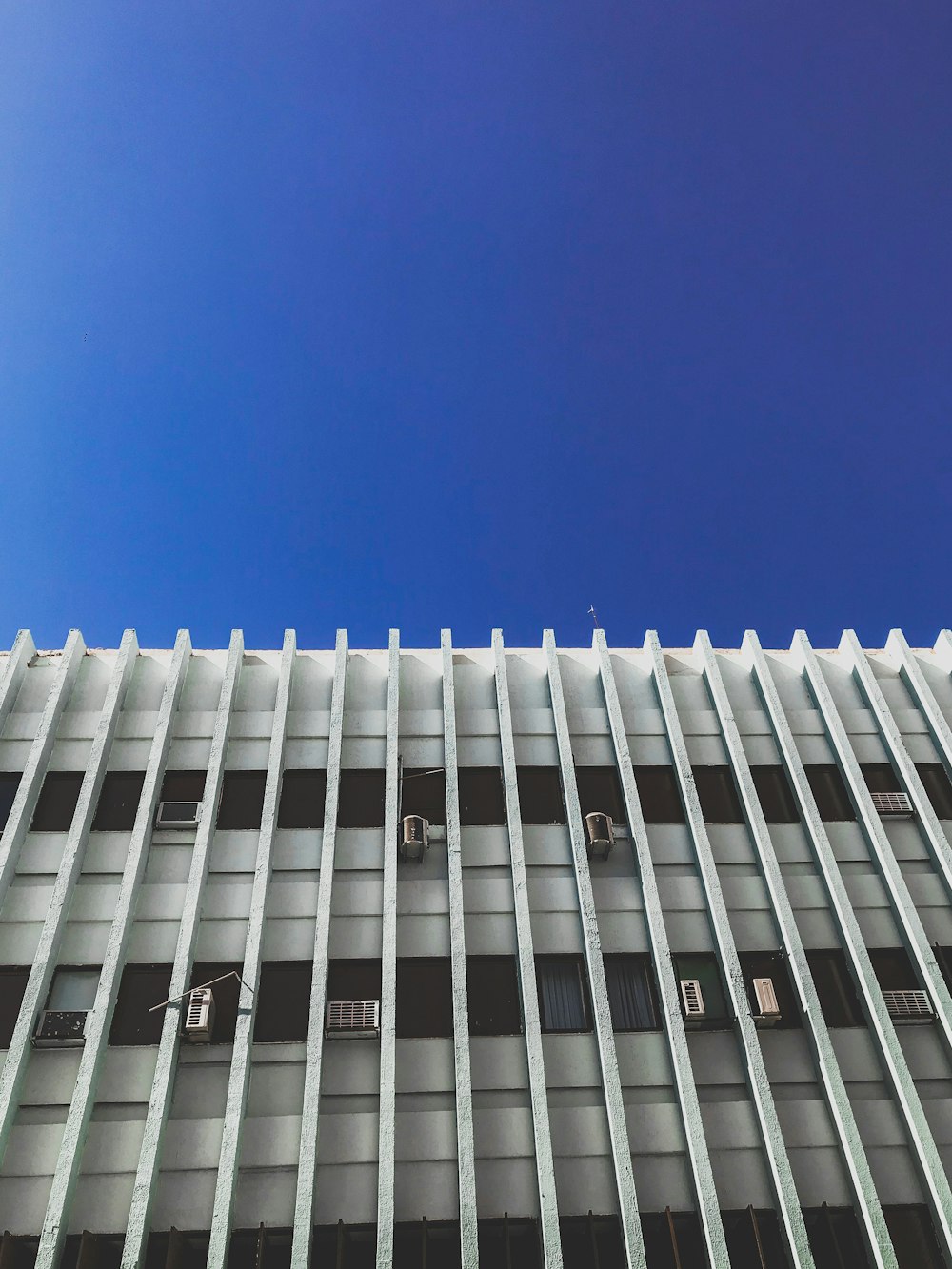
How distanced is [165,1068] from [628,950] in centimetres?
836

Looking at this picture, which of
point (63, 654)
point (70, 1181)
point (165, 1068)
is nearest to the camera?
point (70, 1181)

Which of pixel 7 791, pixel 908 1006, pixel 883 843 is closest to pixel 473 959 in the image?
pixel 908 1006

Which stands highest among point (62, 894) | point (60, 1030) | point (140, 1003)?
point (62, 894)

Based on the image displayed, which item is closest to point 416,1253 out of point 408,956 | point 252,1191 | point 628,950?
point 252,1191

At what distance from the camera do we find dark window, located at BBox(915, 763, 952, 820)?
60.7 ft

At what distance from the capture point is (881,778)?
19.0 m

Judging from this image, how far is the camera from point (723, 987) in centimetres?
1571

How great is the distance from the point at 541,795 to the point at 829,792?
6365mm

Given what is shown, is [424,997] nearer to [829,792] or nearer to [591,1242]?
[591,1242]

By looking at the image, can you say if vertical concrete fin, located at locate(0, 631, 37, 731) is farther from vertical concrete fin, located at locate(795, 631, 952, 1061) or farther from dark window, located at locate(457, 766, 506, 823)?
vertical concrete fin, located at locate(795, 631, 952, 1061)

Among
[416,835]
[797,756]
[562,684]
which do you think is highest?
[562,684]

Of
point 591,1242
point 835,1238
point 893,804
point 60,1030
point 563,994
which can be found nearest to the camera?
point 591,1242

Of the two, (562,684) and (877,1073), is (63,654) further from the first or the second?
(877,1073)

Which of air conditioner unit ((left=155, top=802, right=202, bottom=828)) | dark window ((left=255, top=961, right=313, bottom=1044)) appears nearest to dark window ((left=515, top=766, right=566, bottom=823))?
dark window ((left=255, top=961, right=313, bottom=1044))
